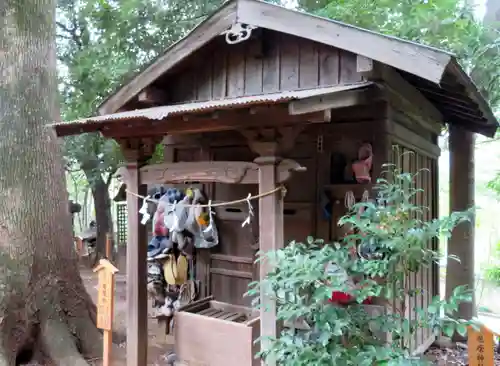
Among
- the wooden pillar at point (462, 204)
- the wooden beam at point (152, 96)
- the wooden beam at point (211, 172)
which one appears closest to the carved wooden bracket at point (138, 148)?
the wooden beam at point (211, 172)

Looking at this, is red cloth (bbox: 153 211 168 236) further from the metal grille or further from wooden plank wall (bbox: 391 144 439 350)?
the metal grille

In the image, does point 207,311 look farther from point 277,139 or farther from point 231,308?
point 277,139

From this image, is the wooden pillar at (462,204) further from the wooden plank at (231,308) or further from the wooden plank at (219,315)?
the wooden plank at (219,315)

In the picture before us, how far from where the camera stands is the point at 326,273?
300cm

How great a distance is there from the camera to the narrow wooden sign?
3.92m

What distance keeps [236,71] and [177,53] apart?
0.68m

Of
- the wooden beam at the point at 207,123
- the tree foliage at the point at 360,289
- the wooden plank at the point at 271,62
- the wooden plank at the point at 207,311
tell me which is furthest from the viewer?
the wooden plank at the point at 207,311

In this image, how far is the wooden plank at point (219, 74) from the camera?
5152mm

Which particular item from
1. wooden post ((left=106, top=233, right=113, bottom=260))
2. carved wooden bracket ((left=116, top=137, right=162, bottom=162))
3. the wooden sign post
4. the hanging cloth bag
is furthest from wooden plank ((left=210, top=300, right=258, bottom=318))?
wooden post ((left=106, top=233, right=113, bottom=260))

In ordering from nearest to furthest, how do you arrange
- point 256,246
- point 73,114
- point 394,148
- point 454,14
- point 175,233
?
point 394,148 → point 256,246 → point 175,233 → point 454,14 → point 73,114

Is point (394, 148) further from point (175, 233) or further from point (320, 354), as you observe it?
point (175, 233)

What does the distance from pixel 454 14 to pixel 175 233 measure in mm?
4909

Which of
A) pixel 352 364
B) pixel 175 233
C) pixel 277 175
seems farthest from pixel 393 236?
pixel 175 233

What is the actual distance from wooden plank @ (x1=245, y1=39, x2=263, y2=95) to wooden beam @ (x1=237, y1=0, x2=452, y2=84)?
0.47 metres
